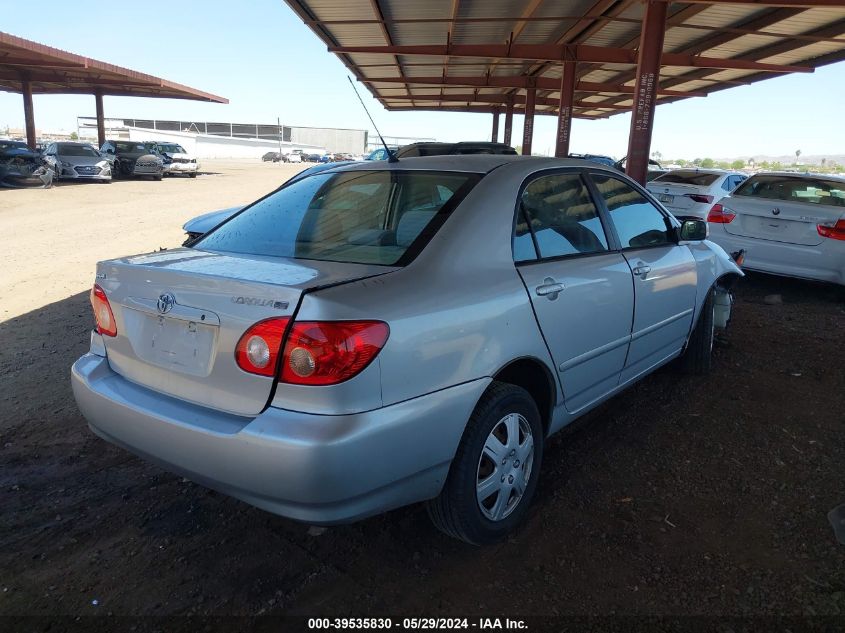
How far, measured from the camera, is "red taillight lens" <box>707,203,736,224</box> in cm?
763

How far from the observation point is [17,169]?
19.6 meters

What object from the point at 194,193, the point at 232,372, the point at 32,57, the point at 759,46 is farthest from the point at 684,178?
the point at 32,57

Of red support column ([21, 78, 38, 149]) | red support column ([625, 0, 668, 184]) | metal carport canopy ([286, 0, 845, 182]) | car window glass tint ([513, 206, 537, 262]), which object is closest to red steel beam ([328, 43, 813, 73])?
metal carport canopy ([286, 0, 845, 182])

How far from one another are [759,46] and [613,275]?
14.7 metres

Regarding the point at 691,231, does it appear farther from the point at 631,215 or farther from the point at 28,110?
the point at 28,110

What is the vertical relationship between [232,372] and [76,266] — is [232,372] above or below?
above

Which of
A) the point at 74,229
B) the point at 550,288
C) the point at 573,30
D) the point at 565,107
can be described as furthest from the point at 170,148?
the point at 550,288

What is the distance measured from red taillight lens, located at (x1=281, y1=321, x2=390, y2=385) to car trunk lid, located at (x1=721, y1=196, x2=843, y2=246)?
22.1 feet

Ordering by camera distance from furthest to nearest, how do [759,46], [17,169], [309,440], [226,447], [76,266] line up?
1. [17,169]
2. [759,46]
3. [76,266]
4. [226,447]
5. [309,440]

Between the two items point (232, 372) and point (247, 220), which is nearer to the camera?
point (232, 372)

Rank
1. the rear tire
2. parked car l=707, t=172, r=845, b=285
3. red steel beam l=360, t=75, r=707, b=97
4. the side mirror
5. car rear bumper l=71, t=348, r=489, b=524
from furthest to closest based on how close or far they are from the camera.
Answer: red steel beam l=360, t=75, r=707, b=97
parked car l=707, t=172, r=845, b=285
the rear tire
the side mirror
car rear bumper l=71, t=348, r=489, b=524

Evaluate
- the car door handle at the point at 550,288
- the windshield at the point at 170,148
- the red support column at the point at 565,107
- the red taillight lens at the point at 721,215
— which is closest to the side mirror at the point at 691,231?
the car door handle at the point at 550,288

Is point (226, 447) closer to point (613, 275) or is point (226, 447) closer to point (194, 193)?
point (613, 275)

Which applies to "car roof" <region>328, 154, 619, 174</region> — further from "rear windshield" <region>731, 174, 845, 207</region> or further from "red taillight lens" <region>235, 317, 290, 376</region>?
"rear windshield" <region>731, 174, 845, 207</region>
